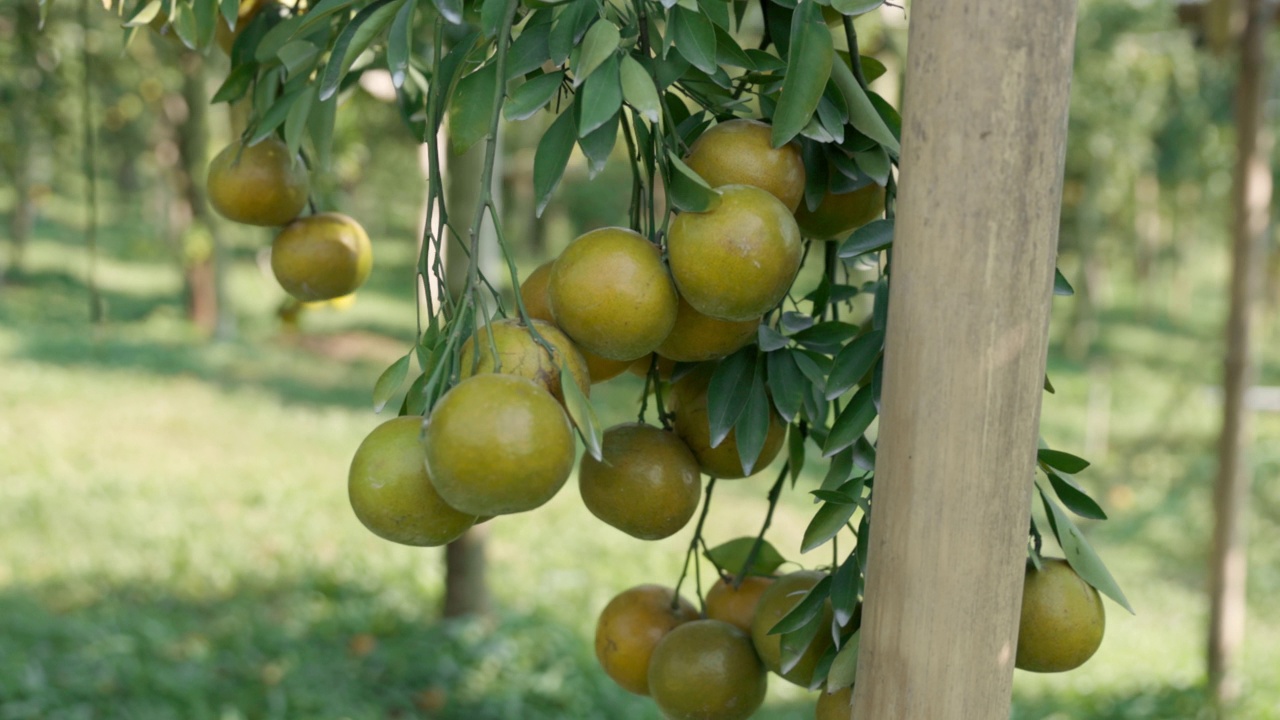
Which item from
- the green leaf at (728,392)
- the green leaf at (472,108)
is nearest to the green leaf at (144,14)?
the green leaf at (472,108)

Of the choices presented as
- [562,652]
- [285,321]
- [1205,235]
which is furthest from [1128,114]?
[285,321]

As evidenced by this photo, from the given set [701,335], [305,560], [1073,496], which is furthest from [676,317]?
[305,560]

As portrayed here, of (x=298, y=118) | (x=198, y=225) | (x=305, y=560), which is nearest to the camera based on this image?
(x=298, y=118)

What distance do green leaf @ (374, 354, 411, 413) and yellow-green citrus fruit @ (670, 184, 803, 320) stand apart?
0.67 feet

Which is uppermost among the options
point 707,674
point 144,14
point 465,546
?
point 144,14

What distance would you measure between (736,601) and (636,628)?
10 centimetres

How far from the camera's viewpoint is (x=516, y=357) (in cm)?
71

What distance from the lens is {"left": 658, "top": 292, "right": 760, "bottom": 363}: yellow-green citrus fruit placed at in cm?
81

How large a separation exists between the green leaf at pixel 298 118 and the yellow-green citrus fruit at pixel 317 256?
0.48ft

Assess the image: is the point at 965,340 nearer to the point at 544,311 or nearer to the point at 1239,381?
the point at 544,311

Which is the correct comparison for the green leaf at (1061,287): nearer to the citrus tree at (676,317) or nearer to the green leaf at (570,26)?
the citrus tree at (676,317)

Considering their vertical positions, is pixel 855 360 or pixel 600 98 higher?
pixel 600 98

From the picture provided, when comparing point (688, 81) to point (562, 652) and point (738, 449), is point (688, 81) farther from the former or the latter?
point (562, 652)

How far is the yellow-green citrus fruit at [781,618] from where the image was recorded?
86 centimetres
